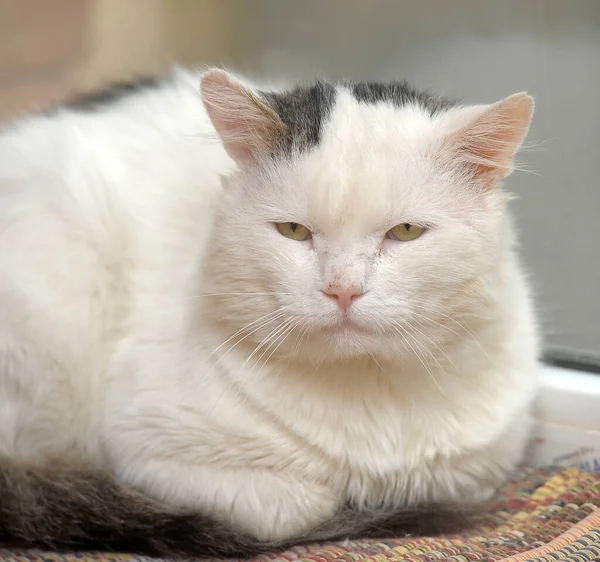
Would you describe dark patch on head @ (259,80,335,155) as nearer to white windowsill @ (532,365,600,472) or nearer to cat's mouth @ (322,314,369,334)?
cat's mouth @ (322,314,369,334)

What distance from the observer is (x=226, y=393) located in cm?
150

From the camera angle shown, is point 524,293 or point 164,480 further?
point 524,293

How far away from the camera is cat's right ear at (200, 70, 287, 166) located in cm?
135

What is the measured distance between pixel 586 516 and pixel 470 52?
1.29 meters

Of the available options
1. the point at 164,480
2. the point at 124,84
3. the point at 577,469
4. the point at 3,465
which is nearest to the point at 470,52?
the point at 124,84

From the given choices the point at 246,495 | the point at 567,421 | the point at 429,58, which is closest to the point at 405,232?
the point at 246,495

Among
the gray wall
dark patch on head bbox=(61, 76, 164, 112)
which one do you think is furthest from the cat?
the gray wall

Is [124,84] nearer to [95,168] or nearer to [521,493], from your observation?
[95,168]

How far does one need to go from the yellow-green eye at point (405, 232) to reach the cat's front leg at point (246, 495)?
53cm

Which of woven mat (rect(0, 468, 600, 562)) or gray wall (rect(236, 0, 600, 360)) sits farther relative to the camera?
gray wall (rect(236, 0, 600, 360))

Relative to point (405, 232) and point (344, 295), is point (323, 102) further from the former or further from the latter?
point (344, 295)

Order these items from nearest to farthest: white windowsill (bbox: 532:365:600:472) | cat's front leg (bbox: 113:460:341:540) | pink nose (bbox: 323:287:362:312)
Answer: pink nose (bbox: 323:287:362:312), cat's front leg (bbox: 113:460:341:540), white windowsill (bbox: 532:365:600:472)

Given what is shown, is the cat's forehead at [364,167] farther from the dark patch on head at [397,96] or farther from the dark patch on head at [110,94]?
the dark patch on head at [110,94]

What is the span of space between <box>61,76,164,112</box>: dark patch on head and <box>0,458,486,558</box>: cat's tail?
3.34 feet
